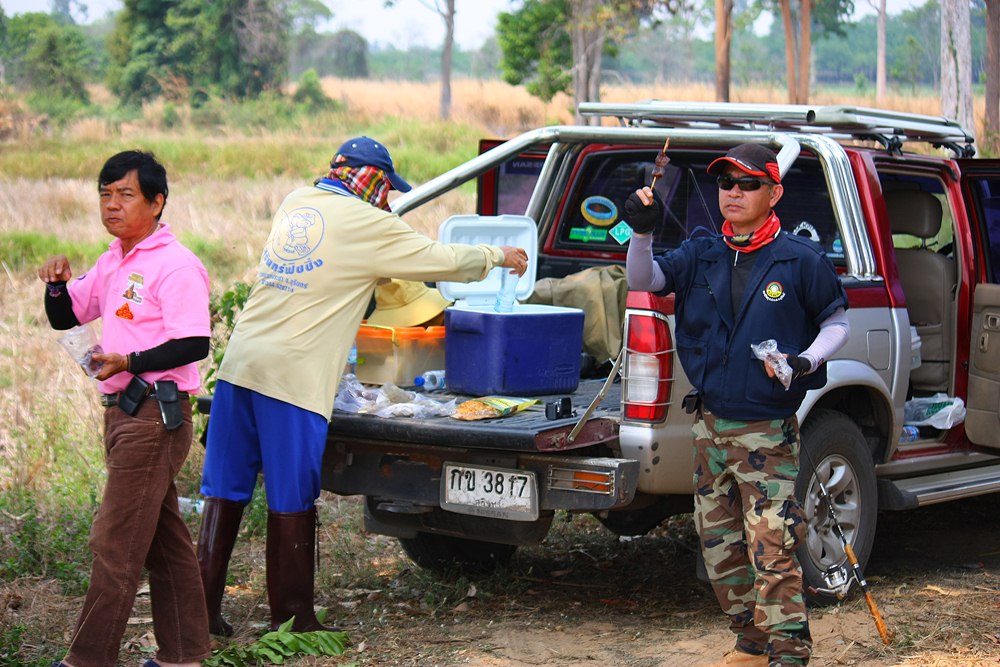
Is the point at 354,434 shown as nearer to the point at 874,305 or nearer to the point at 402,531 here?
the point at 402,531

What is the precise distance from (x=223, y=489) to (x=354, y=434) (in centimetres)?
53

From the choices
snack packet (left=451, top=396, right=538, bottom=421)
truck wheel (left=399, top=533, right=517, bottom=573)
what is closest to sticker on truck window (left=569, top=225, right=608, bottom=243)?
truck wheel (left=399, top=533, right=517, bottom=573)

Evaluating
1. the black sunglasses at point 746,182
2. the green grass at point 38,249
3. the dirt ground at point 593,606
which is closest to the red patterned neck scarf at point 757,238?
the black sunglasses at point 746,182

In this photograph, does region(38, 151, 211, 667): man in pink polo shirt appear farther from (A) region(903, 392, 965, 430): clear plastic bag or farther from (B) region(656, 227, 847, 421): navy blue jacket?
(A) region(903, 392, 965, 430): clear plastic bag

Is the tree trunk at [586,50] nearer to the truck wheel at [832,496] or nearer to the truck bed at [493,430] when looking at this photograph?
the truck wheel at [832,496]

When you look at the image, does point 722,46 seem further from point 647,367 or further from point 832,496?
point 647,367

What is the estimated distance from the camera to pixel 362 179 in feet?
16.8

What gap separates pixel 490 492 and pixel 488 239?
5.49ft

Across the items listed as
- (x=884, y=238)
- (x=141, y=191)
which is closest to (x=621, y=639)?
(x=884, y=238)

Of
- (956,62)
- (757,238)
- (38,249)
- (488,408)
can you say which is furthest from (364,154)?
(956,62)

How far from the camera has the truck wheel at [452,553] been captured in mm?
6062

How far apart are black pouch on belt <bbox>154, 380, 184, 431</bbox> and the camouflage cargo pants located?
174 cm

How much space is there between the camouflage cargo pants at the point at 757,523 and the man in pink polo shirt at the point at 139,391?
1.75 metres

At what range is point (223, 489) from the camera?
16.7 ft
